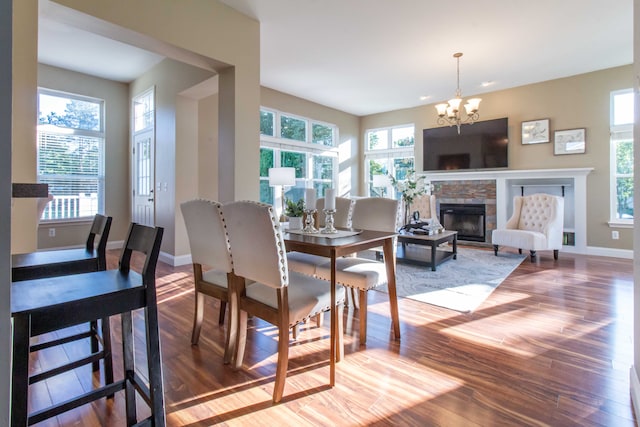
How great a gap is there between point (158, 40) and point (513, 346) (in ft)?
12.0

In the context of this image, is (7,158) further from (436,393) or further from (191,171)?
(191,171)

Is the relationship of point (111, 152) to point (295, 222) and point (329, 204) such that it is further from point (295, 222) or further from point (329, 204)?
point (329, 204)

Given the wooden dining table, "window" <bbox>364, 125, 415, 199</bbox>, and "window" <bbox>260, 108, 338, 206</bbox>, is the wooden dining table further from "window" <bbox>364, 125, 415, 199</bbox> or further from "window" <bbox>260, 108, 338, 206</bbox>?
"window" <bbox>364, 125, 415, 199</bbox>

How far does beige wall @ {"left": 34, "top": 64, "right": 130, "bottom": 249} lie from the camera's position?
202 inches

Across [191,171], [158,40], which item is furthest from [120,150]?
[158,40]

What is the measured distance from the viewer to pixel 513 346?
2186mm

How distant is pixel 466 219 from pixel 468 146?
4.82ft

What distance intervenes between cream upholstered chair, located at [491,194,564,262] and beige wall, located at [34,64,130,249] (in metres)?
6.38

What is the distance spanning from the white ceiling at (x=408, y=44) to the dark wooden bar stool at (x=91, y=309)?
2.50 m

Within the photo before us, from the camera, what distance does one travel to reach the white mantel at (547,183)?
5.28m

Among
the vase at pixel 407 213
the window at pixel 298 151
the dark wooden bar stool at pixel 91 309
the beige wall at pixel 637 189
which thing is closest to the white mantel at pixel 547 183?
the vase at pixel 407 213

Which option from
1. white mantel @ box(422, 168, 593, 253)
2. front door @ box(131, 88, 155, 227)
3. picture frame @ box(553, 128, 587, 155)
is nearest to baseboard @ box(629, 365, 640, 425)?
white mantel @ box(422, 168, 593, 253)

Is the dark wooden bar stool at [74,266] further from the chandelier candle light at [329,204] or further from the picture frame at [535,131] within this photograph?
the picture frame at [535,131]

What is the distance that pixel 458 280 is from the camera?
376 cm
